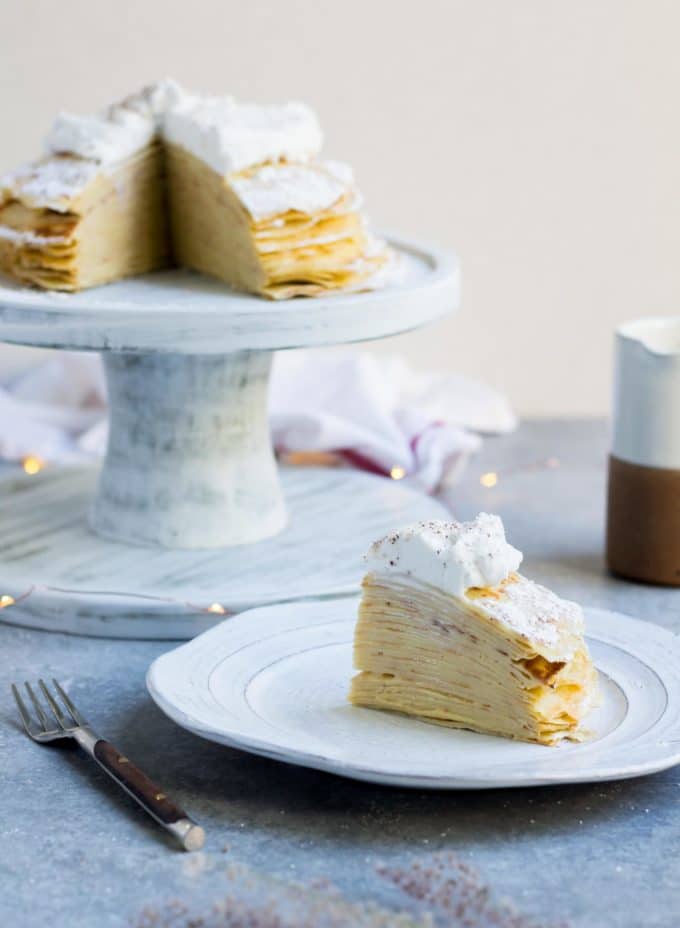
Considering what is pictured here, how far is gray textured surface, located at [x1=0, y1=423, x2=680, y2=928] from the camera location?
102cm

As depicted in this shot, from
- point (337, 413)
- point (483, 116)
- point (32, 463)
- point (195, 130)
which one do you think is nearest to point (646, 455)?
point (195, 130)

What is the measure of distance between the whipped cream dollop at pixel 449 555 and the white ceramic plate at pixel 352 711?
0.11 meters

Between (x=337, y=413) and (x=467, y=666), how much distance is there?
1.00 metres

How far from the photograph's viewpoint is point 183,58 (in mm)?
2395

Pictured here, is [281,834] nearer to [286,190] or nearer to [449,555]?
[449,555]

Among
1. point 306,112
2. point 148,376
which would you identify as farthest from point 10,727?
point 306,112

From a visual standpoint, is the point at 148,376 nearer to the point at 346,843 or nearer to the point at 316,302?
the point at 316,302

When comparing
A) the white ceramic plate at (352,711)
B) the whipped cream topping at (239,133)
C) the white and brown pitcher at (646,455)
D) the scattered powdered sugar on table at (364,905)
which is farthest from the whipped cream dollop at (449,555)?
the whipped cream topping at (239,133)

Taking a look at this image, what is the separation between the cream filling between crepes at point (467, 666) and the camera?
1138 mm

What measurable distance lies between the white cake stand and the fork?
0.62 feet

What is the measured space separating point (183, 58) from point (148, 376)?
91 centimetres

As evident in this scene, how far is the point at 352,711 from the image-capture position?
A: 1220mm

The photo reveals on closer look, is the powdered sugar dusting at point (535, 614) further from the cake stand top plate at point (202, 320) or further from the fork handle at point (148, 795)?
the cake stand top plate at point (202, 320)

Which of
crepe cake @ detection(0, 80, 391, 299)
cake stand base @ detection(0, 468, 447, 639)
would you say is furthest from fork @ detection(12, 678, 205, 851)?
crepe cake @ detection(0, 80, 391, 299)
